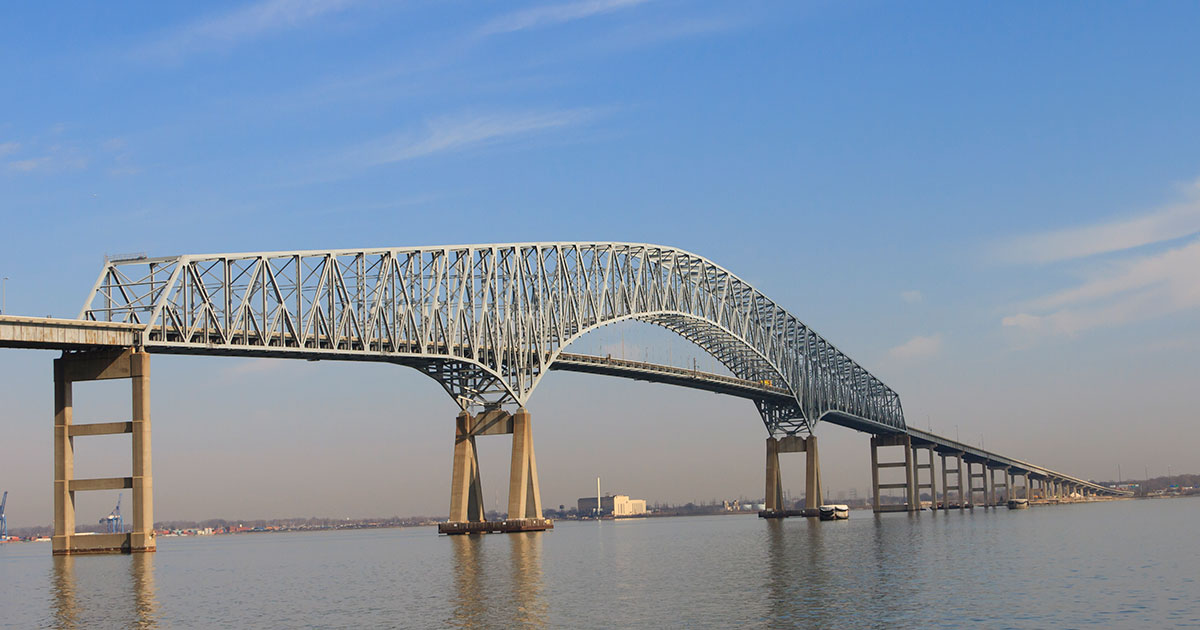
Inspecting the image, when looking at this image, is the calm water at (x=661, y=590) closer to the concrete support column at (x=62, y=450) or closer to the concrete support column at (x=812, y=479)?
the concrete support column at (x=62, y=450)

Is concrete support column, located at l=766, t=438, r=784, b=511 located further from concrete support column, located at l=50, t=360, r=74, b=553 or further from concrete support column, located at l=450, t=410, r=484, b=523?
concrete support column, located at l=50, t=360, r=74, b=553

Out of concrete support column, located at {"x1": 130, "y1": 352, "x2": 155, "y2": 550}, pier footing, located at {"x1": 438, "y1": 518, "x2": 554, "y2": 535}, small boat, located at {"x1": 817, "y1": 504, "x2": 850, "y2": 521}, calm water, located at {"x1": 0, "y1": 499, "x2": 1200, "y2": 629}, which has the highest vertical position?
concrete support column, located at {"x1": 130, "y1": 352, "x2": 155, "y2": 550}

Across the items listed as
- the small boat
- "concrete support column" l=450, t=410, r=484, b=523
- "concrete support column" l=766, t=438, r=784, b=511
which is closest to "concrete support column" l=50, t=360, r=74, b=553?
"concrete support column" l=450, t=410, r=484, b=523

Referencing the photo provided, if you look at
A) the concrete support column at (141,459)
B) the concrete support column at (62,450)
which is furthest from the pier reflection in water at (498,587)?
the concrete support column at (62,450)

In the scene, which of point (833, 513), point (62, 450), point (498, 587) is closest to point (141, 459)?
point (62, 450)

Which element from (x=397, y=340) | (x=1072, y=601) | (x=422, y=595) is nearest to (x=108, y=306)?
(x=397, y=340)

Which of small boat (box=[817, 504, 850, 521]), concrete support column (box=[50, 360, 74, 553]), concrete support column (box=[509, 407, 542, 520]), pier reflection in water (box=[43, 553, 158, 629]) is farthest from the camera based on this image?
small boat (box=[817, 504, 850, 521])
